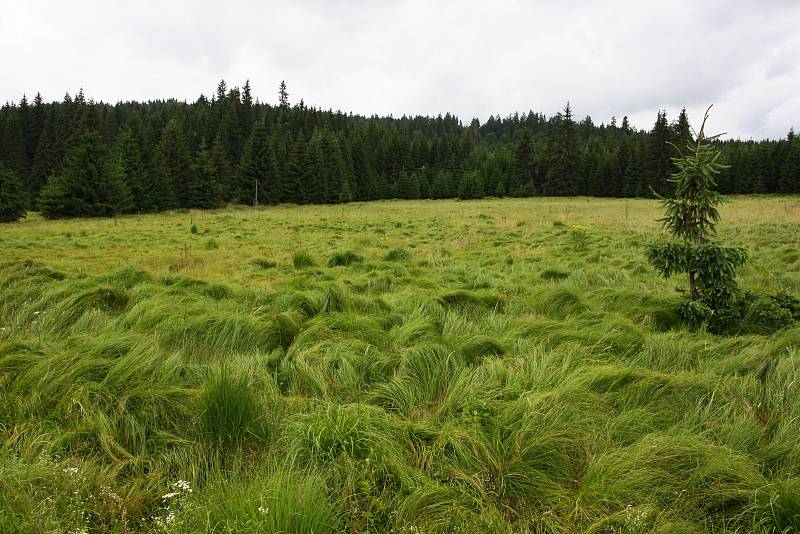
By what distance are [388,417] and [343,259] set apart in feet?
24.9

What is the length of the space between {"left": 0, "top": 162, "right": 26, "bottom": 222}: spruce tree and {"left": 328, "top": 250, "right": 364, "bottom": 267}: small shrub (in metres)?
35.0

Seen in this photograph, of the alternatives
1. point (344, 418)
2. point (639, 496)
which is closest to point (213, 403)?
point (344, 418)

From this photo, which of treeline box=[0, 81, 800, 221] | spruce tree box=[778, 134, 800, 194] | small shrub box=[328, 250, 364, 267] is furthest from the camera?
spruce tree box=[778, 134, 800, 194]

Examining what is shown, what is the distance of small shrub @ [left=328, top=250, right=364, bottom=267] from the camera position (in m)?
10.0

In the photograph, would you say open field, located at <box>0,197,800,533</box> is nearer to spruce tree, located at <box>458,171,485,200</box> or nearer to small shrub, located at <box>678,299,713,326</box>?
small shrub, located at <box>678,299,713,326</box>

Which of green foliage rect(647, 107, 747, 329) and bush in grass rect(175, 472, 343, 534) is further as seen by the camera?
green foliage rect(647, 107, 747, 329)

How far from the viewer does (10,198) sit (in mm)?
30938

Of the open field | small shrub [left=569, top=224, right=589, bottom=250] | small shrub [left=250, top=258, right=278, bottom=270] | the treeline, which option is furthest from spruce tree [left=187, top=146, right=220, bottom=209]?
the open field

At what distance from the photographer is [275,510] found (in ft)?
6.15

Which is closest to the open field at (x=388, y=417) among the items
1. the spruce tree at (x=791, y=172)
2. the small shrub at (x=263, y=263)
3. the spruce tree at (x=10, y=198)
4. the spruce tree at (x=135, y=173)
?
the small shrub at (x=263, y=263)

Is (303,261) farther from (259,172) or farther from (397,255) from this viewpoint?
(259,172)

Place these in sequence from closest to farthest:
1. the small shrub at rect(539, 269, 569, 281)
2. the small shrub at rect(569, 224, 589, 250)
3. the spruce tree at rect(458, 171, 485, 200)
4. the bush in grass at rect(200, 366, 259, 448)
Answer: the bush in grass at rect(200, 366, 259, 448) → the small shrub at rect(539, 269, 569, 281) → the small shrub at rect(569, 224, 589, 250) → the spruce tree at rect(458, 171, 485, 200)

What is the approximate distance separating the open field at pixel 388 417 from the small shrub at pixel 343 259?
4251 millimetres

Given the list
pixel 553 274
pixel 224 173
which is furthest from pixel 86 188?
pixel 553 274
